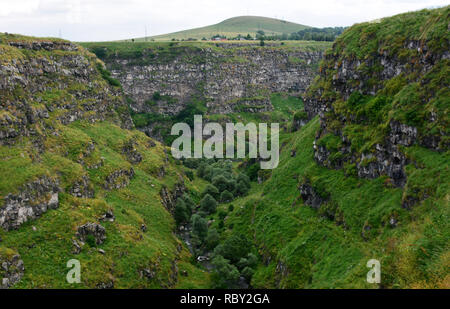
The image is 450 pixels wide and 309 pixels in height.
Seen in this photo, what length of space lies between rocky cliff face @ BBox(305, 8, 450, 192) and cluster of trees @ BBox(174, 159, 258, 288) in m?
28.0

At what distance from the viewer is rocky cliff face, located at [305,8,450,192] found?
77688 mm

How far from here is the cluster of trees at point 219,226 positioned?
294 ft

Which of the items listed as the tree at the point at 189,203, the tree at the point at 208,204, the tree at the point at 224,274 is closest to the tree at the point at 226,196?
the tree at the point at 208,204

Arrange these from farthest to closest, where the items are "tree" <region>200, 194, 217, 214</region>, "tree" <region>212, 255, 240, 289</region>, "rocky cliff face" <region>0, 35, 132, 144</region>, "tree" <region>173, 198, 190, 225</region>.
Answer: "tree" <region>200, 194, 217, 214</region> → "tree" <region>173, 198, 190, 225</region> → "rocky cliff face" <region>0, 35, 132, 144</region> → "tree" <region>212, 255, 240, 289</region>

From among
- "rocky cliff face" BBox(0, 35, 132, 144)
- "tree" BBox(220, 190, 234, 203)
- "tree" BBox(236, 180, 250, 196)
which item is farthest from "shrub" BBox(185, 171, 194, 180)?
"tree" BBox(236, 180, 250, 196)

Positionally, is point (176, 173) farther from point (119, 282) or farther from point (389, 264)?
point (389, 264)

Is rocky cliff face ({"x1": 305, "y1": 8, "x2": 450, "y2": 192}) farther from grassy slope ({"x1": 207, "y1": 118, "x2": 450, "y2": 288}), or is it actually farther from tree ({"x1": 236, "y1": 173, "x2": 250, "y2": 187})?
tree ({"x1": 236, "y1": 173, "x2": 250, "y2": 187})

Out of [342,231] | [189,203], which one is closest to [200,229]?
[189,203]

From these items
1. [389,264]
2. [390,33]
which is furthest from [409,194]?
[390,33]

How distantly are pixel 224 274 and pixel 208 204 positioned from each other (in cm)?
4378

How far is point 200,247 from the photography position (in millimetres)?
108812

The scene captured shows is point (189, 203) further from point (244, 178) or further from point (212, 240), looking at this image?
point (212, 240)

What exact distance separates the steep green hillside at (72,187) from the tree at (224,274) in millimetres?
4940

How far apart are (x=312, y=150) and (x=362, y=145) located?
89.2ft
